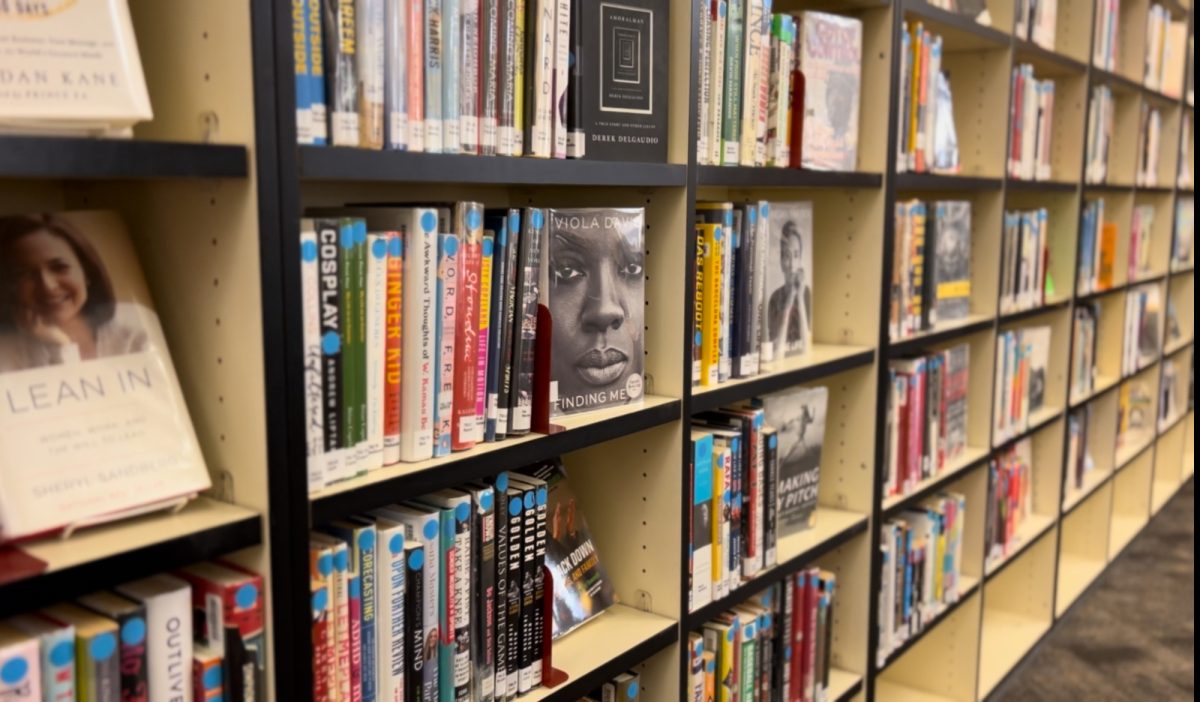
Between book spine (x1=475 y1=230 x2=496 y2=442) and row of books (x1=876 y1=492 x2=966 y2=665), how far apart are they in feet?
4.44

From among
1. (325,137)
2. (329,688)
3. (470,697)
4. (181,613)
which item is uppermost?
(325,137)

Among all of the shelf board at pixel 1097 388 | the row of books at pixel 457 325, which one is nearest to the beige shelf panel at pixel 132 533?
the row of books at pixel 457 325

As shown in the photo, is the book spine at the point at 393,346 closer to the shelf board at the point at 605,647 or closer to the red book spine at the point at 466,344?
the red book spine at the point at 466,344

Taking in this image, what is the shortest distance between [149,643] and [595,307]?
0.74 meters

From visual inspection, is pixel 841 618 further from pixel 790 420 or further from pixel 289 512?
pixel 289 512

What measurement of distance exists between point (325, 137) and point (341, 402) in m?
0.28

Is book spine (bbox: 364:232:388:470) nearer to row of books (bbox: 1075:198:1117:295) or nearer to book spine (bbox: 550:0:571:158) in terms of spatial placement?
book spine (bbox: 550:0:571:158)

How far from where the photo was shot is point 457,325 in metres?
1.21

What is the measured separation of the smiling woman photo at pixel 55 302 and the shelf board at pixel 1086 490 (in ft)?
10.5

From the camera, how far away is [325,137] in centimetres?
104

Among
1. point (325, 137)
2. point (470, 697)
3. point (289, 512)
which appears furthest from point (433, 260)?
point (470, 697)

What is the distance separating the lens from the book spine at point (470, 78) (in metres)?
1.20

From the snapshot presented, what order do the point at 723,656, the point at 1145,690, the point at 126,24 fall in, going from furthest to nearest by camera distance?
the point at 1145,690
the point at 723,656
the point at 126,24

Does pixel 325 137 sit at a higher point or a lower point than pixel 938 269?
higher
